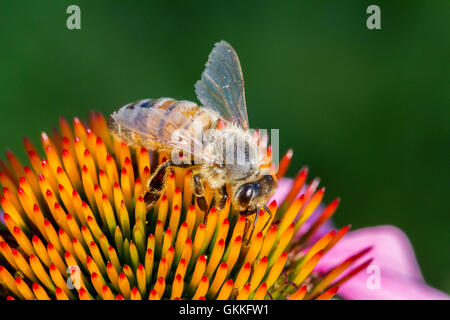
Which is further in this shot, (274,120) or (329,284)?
(274,120)

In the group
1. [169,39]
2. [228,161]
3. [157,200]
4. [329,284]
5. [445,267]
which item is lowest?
[445,267]

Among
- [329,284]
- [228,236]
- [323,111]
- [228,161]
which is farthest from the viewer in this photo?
[323,111]

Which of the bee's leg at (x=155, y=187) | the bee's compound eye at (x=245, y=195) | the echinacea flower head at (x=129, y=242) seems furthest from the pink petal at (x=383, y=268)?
the bee's leg at (x=155, y=187)

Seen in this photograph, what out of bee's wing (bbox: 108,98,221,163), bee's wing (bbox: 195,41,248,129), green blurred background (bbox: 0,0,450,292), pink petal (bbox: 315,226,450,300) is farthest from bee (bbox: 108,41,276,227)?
green blurred background (bbox: 0,0,450,292)

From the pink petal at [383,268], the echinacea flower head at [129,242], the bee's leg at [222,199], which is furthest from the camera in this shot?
the pink petal at [383,268]

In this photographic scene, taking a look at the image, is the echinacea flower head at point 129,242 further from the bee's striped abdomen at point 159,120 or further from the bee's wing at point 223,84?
the bee's wing at point 223,84

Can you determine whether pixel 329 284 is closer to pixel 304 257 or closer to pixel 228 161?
pixel 304 257

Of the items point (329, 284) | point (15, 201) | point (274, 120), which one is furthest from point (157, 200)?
point (274, 120)

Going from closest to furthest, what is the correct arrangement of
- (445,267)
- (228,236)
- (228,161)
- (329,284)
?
(228,161), (228,236), (329,284), (445,267)
